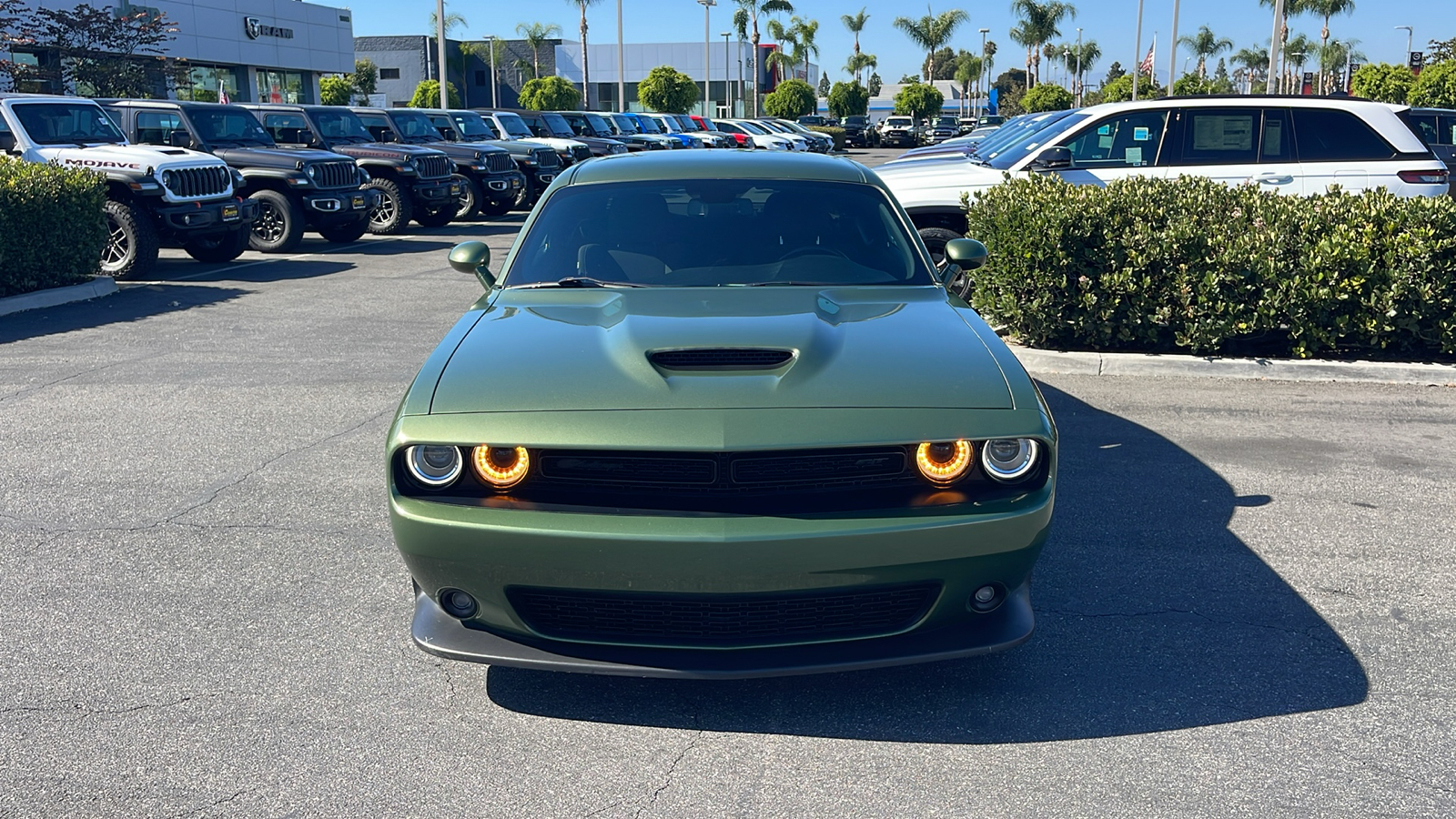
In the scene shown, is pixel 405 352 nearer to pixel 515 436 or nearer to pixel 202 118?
pixel 515 436

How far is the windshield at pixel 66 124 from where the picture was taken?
1339 centimetres

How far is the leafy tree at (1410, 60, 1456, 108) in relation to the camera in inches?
1198

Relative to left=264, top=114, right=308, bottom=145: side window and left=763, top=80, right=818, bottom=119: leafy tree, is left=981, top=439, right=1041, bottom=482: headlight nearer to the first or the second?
left=264, top=114, right=308, bottom=145: side window

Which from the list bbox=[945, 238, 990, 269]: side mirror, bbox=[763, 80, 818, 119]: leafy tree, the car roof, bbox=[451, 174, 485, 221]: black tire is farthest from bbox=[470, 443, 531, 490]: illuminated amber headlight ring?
bbox=[763, 80, 818, 119]: leafy tree

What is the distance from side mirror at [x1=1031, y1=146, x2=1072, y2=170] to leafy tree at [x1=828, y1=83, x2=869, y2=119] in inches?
2645

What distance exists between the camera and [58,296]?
37.3 ft

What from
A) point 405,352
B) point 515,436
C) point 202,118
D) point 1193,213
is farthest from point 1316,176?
point 202,118

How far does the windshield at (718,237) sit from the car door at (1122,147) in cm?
589

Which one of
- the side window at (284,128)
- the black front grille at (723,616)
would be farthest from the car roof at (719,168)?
the side window at (284,128)

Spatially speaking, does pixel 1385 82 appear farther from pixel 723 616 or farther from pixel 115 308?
pixel 723 616

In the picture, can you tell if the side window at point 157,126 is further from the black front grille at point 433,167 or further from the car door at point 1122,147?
the car door at point 1122,147

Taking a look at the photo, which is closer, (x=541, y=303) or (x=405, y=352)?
(x=541, y=303)

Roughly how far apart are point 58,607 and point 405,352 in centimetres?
486

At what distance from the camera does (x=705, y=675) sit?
3203 millimetres
